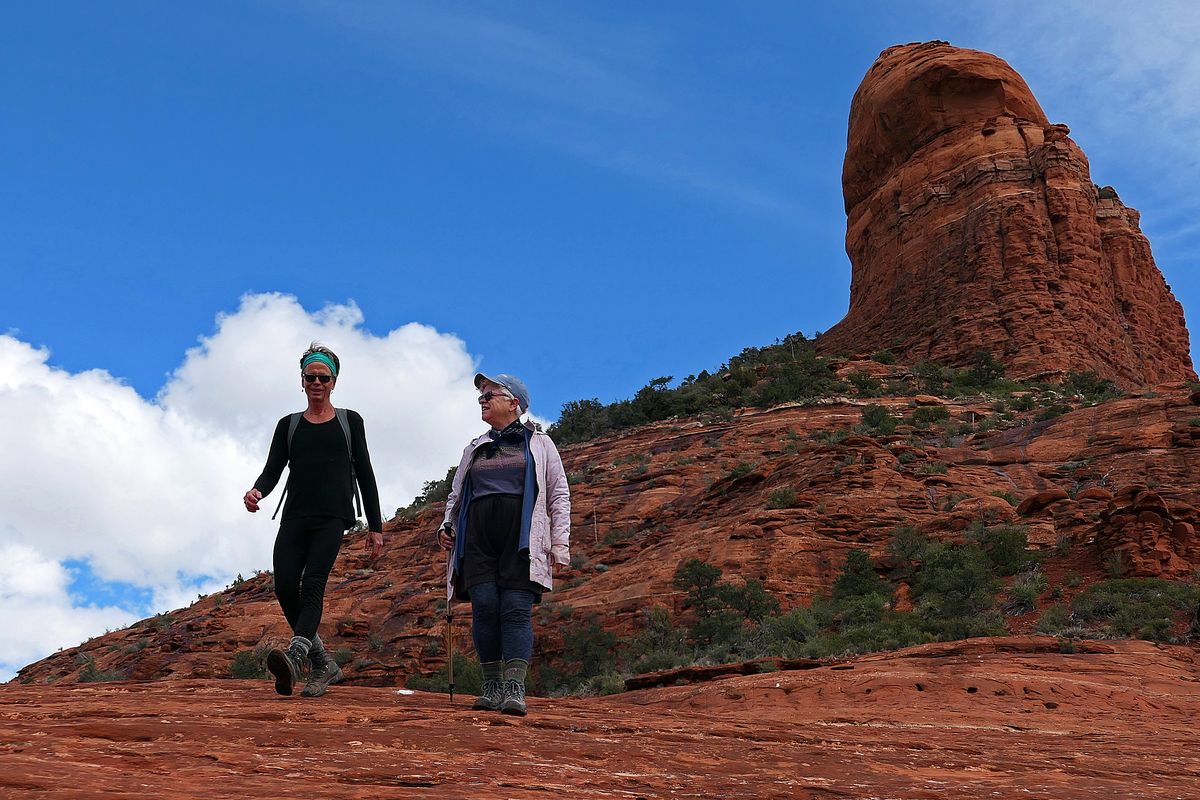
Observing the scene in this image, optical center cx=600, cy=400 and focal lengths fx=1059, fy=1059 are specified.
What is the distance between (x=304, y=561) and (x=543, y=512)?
1.42m

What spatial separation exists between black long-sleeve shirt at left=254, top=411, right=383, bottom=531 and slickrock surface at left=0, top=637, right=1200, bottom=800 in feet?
3.49

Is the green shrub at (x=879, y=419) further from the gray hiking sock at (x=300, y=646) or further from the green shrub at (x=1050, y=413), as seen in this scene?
the gray hiking sock at (x=300, y=646)

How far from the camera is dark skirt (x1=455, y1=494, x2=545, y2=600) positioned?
5.73 m

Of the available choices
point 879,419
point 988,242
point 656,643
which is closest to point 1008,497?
point 656,643

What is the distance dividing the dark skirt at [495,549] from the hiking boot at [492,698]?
505 mm

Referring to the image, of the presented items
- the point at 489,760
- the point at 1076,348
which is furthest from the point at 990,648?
the point at 1076,348

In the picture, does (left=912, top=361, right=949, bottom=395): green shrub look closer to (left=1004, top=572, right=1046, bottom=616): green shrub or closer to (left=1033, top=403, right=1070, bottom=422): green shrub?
(left=1033, top=403, right=1070, bottom=422): green shrub

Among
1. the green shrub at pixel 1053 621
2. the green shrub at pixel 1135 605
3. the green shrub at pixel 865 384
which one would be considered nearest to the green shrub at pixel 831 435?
the green shrub at pixel 865 384

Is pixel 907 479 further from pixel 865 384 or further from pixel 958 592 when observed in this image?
pixel 865 384

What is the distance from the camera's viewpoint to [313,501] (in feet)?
19.8

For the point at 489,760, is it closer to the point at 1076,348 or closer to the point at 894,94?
the point at 1076,348

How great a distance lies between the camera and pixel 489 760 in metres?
3.93

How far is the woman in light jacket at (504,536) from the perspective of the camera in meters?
5.67

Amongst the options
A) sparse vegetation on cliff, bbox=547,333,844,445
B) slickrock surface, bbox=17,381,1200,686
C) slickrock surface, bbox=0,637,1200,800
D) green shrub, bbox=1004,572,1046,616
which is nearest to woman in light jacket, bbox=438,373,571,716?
slickrock surface, bbox=0,637,1200,800
